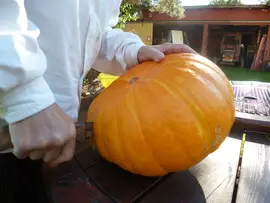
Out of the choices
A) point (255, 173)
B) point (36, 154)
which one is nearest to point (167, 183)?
point (255, 173)

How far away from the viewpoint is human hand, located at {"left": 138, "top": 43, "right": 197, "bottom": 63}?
1059 mm

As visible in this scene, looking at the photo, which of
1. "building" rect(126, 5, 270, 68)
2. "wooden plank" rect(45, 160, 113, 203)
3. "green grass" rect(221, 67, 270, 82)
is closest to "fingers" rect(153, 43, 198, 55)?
"wooden plank" rect(45, 160, 113, 203)

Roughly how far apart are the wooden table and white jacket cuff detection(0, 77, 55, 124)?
1.14ft

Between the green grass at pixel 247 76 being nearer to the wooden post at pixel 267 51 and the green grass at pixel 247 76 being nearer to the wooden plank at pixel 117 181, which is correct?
the wooden post at pixel 267 51

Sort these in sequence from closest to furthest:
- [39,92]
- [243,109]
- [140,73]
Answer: [39,92], [140,73], [243,109]

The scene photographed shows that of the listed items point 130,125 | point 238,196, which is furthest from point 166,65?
point 238,196

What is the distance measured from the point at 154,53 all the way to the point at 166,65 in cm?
11

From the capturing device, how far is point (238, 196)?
83 cm

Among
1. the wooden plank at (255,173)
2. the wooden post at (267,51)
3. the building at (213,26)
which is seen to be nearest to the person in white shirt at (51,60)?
the wooden plank at (255,173)

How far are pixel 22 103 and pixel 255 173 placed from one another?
820 millimetres

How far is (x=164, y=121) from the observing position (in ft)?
2.64

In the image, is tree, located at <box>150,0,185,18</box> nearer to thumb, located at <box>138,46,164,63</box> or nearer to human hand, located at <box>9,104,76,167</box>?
thumb, located at <box>138,46,164,63</box>

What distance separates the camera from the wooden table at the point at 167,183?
2.63 ft

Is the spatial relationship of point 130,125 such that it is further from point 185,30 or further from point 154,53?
point 185,30
